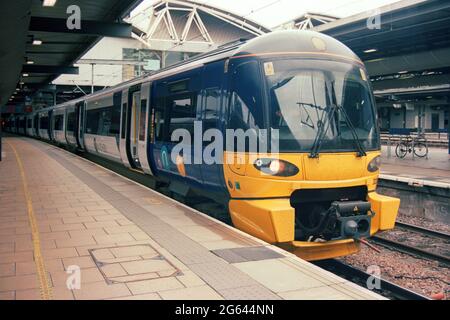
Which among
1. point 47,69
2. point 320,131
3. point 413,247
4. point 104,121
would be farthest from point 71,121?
point 320,131

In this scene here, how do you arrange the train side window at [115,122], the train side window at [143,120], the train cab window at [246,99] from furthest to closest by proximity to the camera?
the train side window at [115,122]
the train side window at [143,120]
the train cab window at [246,99]

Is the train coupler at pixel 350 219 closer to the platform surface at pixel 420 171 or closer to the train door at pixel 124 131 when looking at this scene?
the platform surface at pixel 420 171

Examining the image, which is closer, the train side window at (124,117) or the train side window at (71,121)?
the train side window at (124,117)

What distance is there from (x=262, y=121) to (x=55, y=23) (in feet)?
38.8

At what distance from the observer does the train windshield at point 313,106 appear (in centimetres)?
646

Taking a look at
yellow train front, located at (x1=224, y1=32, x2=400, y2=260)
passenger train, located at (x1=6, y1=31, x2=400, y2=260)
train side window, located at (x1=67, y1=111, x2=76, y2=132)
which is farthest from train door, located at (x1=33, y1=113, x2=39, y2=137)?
yellow train front, located at (x1=224, y1=32, x2=400, y2=260)

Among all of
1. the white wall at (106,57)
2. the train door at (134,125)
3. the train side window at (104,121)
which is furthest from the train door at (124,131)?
the white wall at (106,57)

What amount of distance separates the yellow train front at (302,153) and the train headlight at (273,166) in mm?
14

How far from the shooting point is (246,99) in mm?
6566

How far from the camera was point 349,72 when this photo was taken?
705 cm

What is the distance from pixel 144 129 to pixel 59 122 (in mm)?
17920

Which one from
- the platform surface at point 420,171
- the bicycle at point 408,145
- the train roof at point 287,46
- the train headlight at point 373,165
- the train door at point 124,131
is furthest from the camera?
the bicycle at point 408,145

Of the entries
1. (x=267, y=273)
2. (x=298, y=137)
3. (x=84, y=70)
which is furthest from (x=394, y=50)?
(x=84, y=70)

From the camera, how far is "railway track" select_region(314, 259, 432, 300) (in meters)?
5.95
